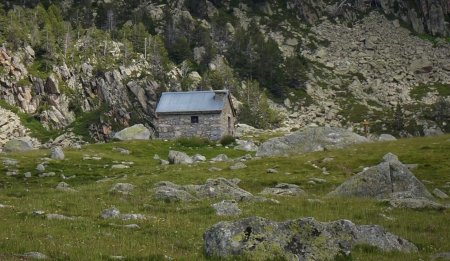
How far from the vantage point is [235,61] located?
15250cm

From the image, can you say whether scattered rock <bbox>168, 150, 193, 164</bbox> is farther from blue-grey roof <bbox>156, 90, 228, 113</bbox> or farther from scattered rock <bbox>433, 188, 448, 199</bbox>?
blue-grey roof <bbox>156, 90, 228, 113</bbox>

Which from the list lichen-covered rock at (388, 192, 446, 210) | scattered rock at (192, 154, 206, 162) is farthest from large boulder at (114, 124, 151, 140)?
lichen-covered rock at (388, 192, 446, 210)

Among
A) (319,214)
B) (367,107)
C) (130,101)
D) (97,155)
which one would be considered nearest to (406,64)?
(367,107)

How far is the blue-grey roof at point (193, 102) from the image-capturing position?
73.7 metres

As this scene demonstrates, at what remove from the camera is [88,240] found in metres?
14.8

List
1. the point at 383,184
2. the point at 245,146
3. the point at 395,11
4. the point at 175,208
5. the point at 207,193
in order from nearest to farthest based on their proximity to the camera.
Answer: the point at 175,208
the point at 207,193
the point at 383,184
the point at 245,146
the point at 395,11

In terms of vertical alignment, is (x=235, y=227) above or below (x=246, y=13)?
below

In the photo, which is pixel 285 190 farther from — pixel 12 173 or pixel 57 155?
pixel 57 155

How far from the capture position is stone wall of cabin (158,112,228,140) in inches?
2901

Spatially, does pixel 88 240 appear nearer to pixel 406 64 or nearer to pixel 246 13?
pixel 406 64

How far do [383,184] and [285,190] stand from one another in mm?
5669

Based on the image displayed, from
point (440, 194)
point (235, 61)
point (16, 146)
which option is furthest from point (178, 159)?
point (235, 61)

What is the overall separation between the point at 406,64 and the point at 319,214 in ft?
499

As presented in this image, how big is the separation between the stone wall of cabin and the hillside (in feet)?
77.9
